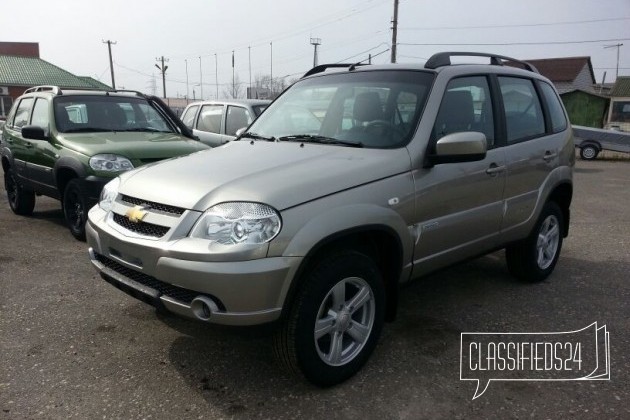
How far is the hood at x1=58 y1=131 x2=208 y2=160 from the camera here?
556 centimetres

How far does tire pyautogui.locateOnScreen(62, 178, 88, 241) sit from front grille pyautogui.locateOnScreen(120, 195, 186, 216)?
2830 mm

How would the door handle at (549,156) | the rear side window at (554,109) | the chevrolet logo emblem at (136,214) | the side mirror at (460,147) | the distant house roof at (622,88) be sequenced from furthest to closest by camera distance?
1. the distant house roof at (622,88)
2. the rear side window at (554,109)
3. the door handle at (549,156)
4. the side mirror at (460,147)
5. the chevrolet logo emblem at (136,214)

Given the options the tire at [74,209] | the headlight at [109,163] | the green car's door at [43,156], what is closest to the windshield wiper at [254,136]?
the headlight at [109,163]

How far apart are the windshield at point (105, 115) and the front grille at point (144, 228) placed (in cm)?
382

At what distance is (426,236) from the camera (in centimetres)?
326

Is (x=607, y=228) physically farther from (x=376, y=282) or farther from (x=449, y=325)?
(x=376, y=282)

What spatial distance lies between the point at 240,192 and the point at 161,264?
21.3 inches

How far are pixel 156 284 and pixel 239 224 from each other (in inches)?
23.9

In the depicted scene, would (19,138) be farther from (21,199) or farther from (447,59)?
(447,59)

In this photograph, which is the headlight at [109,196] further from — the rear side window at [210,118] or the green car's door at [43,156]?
the rear side window at [210,118]

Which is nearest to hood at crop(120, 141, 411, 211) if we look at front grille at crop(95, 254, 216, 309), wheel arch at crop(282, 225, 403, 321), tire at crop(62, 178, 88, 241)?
wheel arch at crop(282, 225, 403, 321)

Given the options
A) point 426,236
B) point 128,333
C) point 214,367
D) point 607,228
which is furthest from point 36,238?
point 607,228

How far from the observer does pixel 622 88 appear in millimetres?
36844

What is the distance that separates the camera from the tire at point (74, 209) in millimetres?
5578
